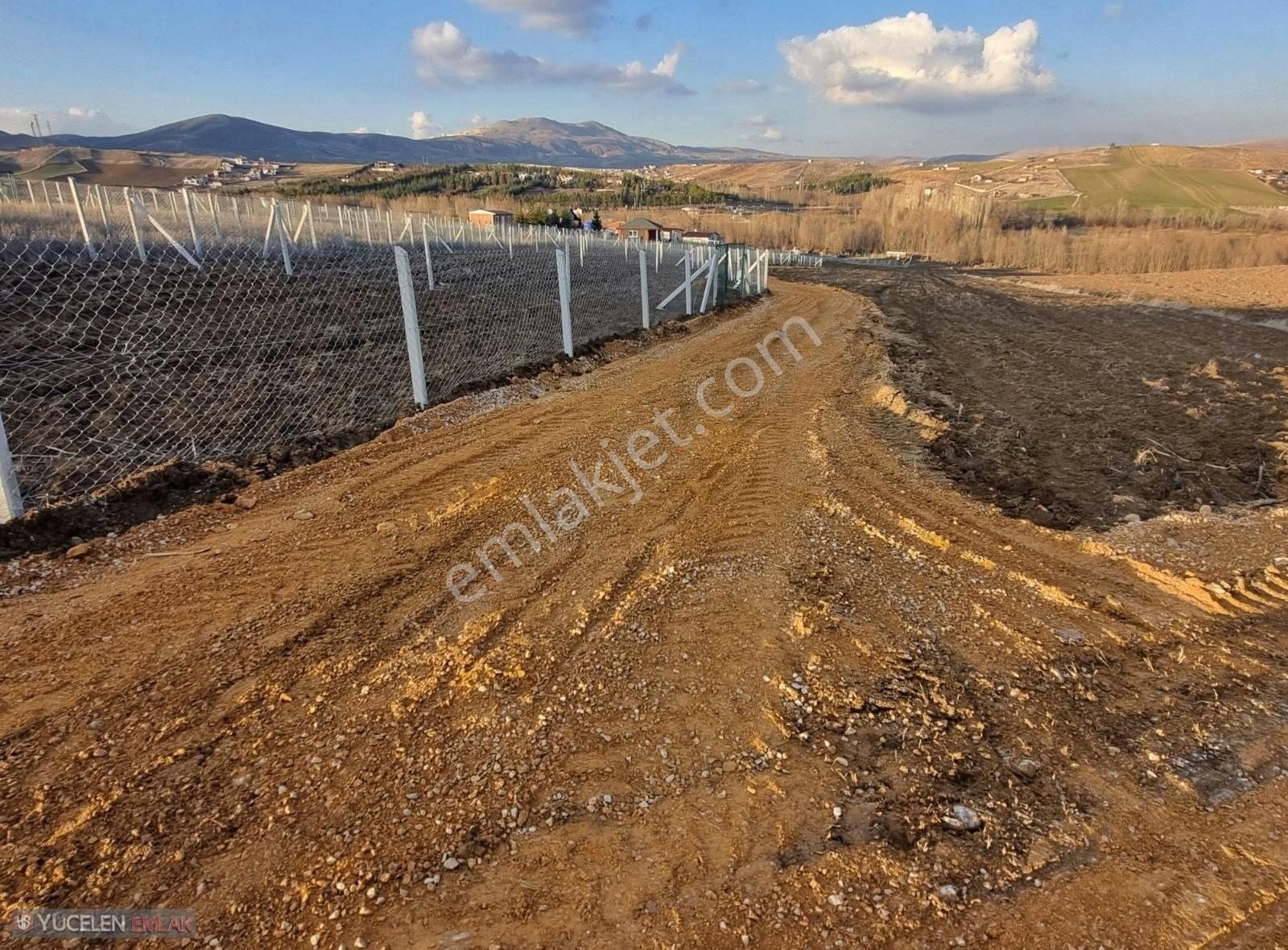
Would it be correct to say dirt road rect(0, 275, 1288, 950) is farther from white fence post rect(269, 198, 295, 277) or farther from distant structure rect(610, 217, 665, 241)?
distant structure rect(610, 217, 665, 241)

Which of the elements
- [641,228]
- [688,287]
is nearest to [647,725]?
[688,287]

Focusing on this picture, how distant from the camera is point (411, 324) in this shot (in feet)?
21.0

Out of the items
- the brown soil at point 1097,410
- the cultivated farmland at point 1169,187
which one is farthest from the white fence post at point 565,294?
the cultivated farmland at point 1169,187

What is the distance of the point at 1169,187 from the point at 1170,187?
15 centimetres

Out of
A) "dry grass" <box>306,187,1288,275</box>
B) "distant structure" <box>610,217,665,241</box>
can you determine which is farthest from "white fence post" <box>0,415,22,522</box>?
"distant structure" <box>610,217,665,241</box>

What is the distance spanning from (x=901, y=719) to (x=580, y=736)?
1338 mm

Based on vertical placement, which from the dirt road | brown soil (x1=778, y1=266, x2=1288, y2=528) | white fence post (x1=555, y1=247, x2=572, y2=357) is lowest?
brown soil (x1=778, y1=266, x2=1288, y2=528)

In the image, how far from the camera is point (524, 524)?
14.3ft

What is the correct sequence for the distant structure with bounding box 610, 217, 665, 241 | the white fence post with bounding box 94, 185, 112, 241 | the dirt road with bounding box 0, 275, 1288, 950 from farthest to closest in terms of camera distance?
the distant structure with bounding box 610, 217, 665, 241 → the white fence post with bounding box 94, 185, 112, 241 → the dirt road with bounding box 0, 275, 1288, 950

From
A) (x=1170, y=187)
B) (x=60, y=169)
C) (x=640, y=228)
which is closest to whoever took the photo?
(x=60, y=169)

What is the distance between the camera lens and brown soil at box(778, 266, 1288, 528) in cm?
570

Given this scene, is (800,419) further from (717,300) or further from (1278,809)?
(717,300)

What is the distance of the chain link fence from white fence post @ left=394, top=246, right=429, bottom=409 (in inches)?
0.9

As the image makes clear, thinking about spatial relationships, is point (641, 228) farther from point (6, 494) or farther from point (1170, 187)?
point (1170, 187)
